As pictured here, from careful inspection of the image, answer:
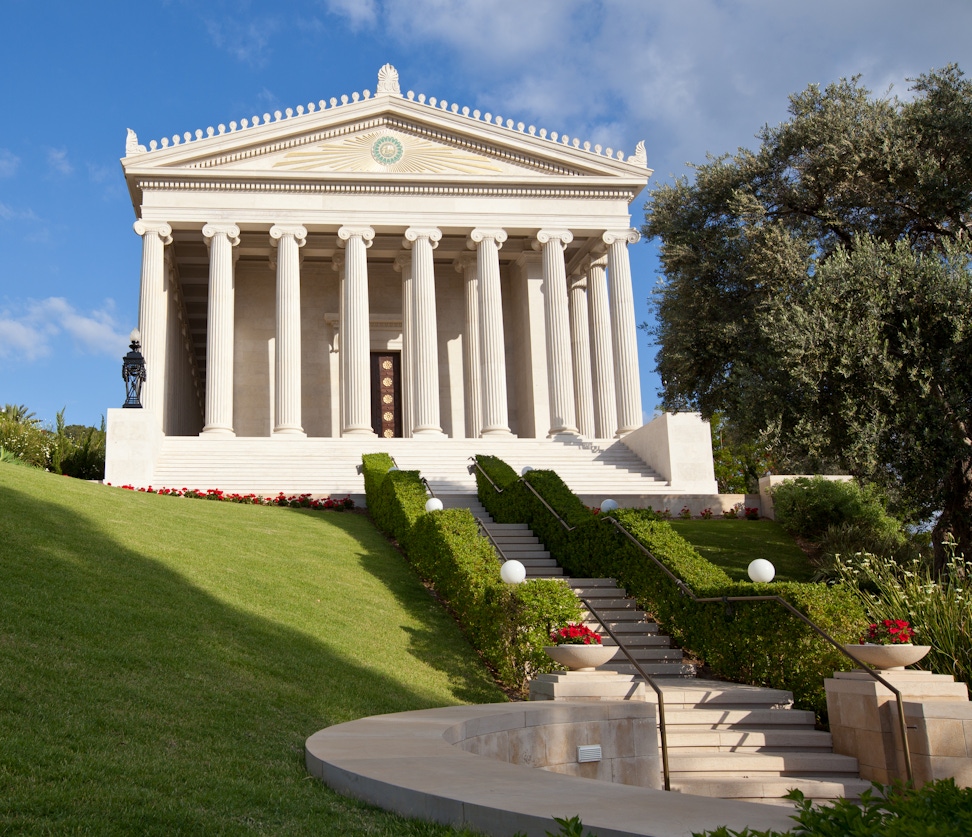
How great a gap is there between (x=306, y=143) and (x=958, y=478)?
1036 inches

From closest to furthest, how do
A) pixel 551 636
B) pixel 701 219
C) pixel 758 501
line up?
pixel 551 636, pixel 701 219, pixel 758 501

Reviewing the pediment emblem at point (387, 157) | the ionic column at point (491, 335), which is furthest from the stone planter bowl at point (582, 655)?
the pediment emblem at point (387, 157)

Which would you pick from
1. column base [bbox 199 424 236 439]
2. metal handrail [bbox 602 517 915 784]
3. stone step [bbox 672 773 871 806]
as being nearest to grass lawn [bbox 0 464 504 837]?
metal handrail [bbox 602 517 915 784]

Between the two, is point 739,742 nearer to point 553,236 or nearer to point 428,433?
point 428,433

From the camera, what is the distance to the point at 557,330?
117 feet

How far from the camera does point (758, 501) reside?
27.2 m

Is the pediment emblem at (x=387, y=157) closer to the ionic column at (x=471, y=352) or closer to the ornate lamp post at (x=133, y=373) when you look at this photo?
the ionic column at (x=471, y=352)

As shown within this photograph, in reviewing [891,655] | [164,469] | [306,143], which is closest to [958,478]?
[891,655]

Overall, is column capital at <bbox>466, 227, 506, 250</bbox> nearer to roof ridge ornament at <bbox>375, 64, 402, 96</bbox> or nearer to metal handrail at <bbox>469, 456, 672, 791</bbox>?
roof ridge ornament at <bbox>375, 64, 402, 96</bbox>

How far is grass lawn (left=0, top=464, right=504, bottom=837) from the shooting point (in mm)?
5891

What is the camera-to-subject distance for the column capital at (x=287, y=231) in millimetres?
34906

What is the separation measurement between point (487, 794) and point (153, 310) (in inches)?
1228

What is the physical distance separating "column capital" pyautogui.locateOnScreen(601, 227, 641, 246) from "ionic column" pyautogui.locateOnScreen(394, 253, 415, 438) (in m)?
7.79

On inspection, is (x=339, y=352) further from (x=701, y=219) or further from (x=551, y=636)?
(x=551, y=636)
